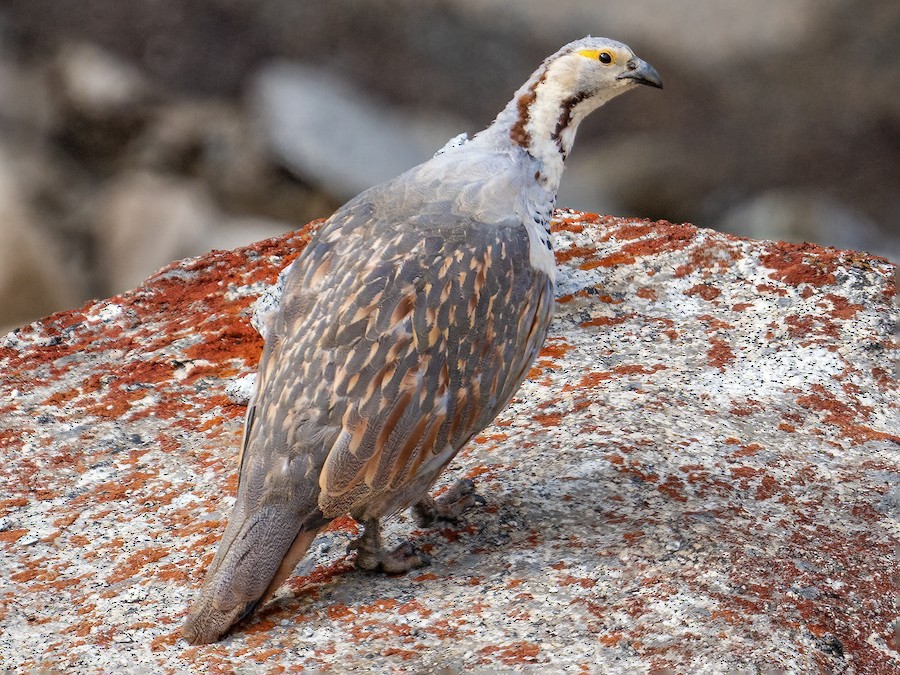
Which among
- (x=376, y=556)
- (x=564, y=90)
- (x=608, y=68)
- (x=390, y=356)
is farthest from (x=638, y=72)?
(x=376, y=556)

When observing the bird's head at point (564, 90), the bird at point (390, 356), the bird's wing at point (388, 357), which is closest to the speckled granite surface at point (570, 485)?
the bird at point (390, 356)

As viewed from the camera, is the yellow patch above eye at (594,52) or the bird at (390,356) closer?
the bird at (390,356)

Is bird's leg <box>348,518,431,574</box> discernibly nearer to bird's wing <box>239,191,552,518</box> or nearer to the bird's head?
bird's wing <box>239,191,552,518</box>

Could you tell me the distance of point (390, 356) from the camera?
11.6 ft

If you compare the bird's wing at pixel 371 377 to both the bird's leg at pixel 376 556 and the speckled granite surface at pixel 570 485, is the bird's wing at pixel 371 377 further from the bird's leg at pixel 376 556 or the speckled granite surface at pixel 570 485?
the speckled granite surface at pixel 570 485

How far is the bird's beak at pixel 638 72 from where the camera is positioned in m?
4.14

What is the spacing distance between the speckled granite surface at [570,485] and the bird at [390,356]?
0.24 metres

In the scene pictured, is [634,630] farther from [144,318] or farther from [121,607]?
[144,318]

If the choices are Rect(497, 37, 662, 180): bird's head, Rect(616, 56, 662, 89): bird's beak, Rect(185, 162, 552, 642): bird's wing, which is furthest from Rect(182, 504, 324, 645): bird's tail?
Rect(616, 56, 662, 89): bird's beak

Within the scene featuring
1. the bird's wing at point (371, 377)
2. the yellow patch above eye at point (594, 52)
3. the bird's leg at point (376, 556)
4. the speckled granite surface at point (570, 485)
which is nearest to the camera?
the speckled granite surface at point (570, 485)

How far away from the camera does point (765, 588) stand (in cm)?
342

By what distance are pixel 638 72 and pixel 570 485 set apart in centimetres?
150

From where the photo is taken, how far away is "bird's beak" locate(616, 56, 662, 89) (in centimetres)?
414

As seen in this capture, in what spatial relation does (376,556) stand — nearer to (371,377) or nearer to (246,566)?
(246,566)
